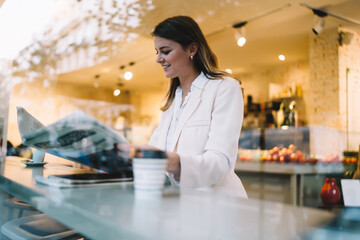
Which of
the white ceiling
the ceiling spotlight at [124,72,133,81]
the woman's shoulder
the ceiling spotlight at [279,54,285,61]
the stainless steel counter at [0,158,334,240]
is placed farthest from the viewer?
the ceiling spotlight at [279,54,285,61]

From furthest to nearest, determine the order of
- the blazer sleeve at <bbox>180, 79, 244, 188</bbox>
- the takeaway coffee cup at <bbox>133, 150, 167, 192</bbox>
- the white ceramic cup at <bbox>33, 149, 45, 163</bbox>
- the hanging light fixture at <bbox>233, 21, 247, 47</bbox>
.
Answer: the hanging light fixture at <bbox>233, 21, 247, 47</bbox>, the white ceramic cup at <bbox>33, 149, 45, 163</bbox>, the blazer sleeve at <bbox>180, 79, 244, 188</bbox>, the takeaway coffee cup at <bbox>133, 150, 167, 192</bbox>

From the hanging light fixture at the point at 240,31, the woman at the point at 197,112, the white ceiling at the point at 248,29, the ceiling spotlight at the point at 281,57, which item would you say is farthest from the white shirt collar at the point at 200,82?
the ceiling spotlight at the point at 281,57

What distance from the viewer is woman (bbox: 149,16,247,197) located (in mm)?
758

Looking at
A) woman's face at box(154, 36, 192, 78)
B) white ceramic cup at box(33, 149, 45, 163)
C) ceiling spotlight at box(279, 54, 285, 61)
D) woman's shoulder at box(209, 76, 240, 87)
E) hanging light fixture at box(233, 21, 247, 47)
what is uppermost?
hanging light fixture at box(233, 21, 247, 47)

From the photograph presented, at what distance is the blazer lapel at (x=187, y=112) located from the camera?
0.93 meters

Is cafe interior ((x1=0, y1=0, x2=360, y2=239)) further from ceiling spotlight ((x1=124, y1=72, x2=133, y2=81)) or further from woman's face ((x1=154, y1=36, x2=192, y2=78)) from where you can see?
woman's face ((x1=154, y1=36, x2=192, y2=78))

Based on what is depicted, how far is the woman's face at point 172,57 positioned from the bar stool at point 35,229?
52 cm

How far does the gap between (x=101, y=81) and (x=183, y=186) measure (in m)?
1.32

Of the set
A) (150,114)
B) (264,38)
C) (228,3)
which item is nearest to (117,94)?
(150,114)

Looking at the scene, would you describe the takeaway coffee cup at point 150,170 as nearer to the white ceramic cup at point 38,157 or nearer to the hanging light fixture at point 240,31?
the white ceramic cup at point 38,157

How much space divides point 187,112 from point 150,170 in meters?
0.41

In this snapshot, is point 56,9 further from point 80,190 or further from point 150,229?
point 150,229

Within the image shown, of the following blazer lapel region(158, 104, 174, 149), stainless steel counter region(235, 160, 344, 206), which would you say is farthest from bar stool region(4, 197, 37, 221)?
stainless steel counter region(235, 160, 344, 206)

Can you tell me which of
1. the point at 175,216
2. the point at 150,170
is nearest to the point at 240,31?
the point at 150,170
